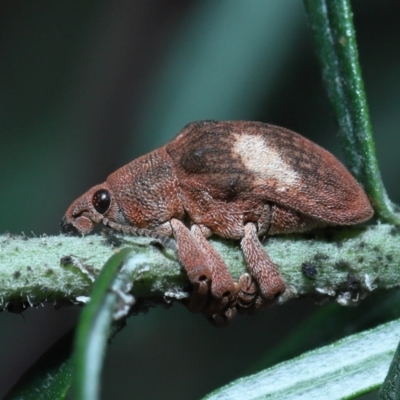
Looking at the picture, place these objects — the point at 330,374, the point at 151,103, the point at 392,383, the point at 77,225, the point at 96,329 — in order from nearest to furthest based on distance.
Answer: the point at 96,329, the point at 392,383, the point at 330,374, the point at 77,225, the point at 151,103

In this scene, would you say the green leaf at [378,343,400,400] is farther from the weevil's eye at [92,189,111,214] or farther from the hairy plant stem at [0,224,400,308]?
the weevil's eye at [92,189,111,214]

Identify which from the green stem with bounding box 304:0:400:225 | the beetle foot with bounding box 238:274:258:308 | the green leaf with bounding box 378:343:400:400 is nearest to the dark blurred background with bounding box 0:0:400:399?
the green stem with bounding box 304:0:400:225

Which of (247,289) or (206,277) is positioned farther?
(247,289)

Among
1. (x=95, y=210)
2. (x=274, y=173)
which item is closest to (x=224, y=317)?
(x=274, y=173)

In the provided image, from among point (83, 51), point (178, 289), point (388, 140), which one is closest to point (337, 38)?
point (178, 289)

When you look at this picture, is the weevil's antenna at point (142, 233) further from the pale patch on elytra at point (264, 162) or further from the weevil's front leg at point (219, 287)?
the pale patch on elytra at point (264, 162)

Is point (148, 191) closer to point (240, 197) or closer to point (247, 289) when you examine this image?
point (240, 197)
